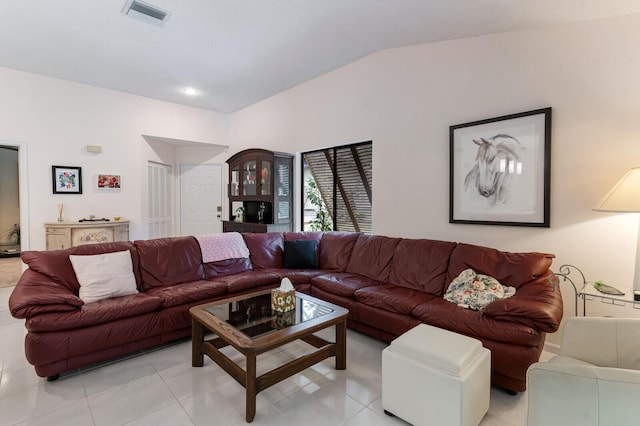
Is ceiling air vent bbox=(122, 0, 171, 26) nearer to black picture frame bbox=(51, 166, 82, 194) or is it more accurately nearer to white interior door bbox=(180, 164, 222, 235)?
black picture frame bbox=(51, 166, 82, 194)

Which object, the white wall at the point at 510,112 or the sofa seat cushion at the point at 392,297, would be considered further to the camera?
the sofa seat cushion at the point at 392,297

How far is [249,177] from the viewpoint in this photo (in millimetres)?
5203

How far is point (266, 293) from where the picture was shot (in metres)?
2.70

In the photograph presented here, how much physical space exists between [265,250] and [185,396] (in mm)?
1984

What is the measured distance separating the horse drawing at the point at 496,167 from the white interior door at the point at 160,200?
17.5 ft

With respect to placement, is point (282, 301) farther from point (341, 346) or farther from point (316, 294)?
point (316, 294)

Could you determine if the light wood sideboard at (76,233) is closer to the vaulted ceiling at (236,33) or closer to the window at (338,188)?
the vaulted ceiling at (236,33)

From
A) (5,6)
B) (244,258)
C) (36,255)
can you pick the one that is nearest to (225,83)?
(5,6)

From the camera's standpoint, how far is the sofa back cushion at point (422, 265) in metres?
2.83

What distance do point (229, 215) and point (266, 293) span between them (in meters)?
3.43

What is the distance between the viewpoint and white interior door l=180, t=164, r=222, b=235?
6.38m

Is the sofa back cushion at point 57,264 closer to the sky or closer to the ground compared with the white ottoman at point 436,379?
closer to the sky

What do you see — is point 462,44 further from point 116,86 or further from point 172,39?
point 116,86

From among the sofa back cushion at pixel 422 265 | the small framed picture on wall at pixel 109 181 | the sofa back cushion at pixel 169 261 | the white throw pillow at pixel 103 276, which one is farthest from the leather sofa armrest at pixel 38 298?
the small framed picture on wall at pixel 109 181
